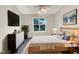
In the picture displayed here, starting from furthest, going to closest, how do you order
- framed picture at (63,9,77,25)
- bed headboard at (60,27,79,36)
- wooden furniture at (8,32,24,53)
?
wooden furniture at (8,32,24,53) → framed picture at (63,9,77,25) → bed headboard at (60,27,79,36)

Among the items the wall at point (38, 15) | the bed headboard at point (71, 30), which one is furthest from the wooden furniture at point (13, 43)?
the bed headboard at point (71, 30)

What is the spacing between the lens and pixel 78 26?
1.19 meters

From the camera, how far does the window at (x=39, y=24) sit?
1.31 m

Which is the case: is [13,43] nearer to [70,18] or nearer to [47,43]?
[47,43]

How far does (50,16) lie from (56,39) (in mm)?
334

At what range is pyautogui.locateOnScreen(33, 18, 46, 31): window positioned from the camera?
1.31 meters

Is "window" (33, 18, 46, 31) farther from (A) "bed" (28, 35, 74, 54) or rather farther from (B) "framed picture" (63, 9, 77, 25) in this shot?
(B) "framed picture" (63, 9, 77, 25)

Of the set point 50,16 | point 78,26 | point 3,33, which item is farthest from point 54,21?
point 3,33

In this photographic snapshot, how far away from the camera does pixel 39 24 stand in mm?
1312

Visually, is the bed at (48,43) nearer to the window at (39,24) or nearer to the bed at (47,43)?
the bed at (47,43)

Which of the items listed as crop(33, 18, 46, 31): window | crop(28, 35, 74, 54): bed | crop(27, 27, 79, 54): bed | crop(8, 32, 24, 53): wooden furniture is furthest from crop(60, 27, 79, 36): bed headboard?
crop(8, 32, 24, 53): wooden furniture

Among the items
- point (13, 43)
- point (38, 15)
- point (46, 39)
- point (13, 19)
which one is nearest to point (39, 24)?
point (38, 15)

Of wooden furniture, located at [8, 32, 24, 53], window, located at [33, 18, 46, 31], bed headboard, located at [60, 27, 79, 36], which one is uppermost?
window, located at [33, 18, 46, 31]
